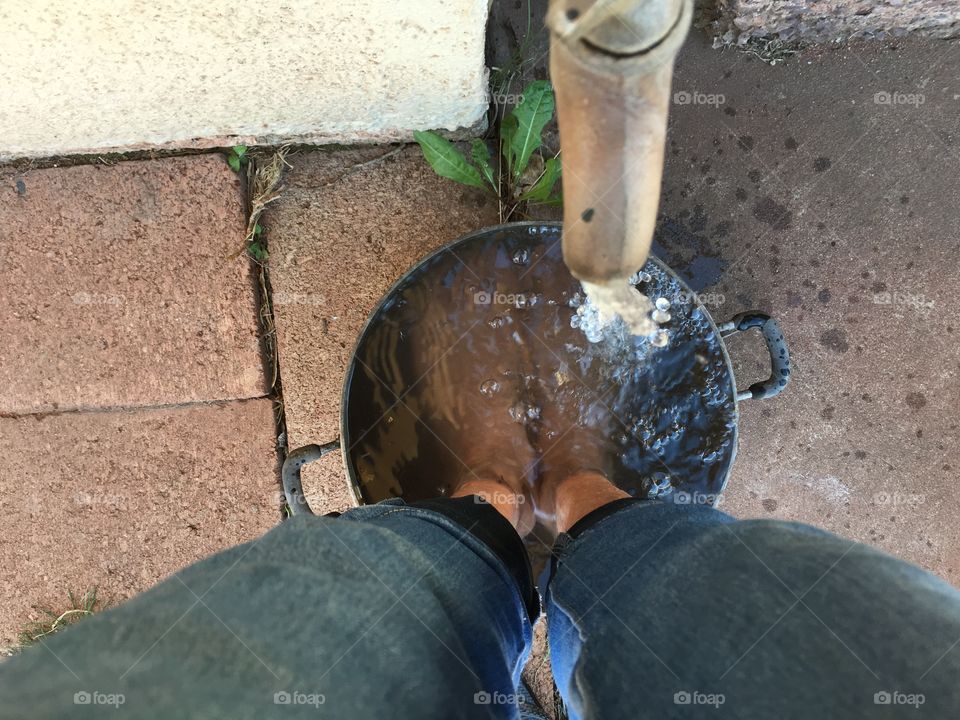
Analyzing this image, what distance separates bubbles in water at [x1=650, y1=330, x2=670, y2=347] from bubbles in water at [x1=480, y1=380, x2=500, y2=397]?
0.81 ft

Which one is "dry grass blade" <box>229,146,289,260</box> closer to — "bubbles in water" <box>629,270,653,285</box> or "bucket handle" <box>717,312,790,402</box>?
"bubbles in water" <box>629,270,653,285</box>

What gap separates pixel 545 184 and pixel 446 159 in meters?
0.16

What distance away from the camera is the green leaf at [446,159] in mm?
990

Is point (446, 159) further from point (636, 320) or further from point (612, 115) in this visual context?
point (612, 115)

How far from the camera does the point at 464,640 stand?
0.54 metres

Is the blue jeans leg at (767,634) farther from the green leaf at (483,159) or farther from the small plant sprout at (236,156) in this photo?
the small plant sprout at (236,156)

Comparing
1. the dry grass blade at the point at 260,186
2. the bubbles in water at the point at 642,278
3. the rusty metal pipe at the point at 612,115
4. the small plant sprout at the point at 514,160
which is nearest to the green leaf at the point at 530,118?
the small plant sprout at the point at 514,160

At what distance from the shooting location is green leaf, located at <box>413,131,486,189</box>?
3.25ft

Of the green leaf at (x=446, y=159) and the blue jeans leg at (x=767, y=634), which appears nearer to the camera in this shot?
the blue jeans leg at (x=767, y=634)

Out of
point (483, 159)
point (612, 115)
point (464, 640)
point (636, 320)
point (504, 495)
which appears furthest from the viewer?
point (483, 159)

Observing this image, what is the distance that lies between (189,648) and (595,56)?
1.50ft

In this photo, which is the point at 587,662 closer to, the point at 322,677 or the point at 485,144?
the point at 322,677

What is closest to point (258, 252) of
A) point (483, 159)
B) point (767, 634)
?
point (483, 159)

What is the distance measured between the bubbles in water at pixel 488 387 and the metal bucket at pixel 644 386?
0.05 meters
